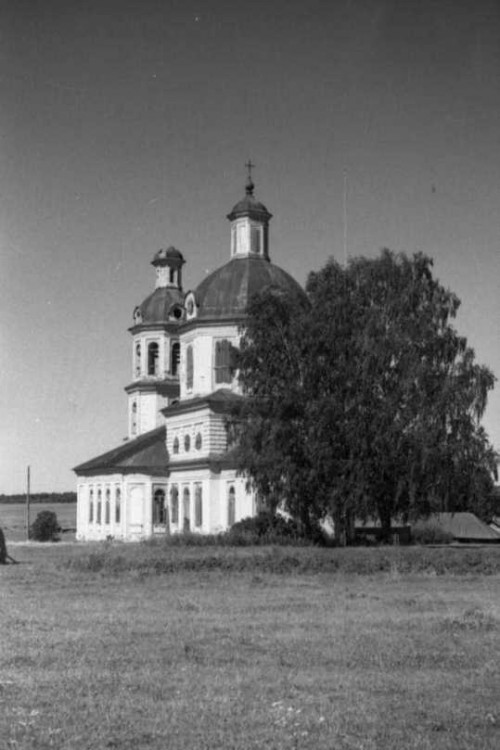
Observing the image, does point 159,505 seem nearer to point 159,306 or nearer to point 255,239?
point 159,306

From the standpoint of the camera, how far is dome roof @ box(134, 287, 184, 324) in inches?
2606

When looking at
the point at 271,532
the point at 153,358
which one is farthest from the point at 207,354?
the point at 271,532

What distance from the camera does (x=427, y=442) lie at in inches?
1453

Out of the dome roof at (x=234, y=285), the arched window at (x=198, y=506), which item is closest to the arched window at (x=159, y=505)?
the arched window at (x=198, y=506)

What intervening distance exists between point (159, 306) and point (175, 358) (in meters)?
3.57

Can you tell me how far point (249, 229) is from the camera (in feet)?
187

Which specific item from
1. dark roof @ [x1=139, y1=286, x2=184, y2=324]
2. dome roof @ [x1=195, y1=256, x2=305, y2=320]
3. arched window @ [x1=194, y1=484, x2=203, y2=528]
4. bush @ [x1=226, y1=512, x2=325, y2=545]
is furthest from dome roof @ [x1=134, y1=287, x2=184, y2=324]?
bush @ [x1=226, y1=512, x2=325, y2=545]

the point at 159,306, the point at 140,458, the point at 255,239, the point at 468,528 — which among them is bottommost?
the point at 468,528

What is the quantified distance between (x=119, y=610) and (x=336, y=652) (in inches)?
228

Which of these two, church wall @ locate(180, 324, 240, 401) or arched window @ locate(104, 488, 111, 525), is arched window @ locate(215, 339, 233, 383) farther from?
arched window @ locate(104, 488, 111, 525)

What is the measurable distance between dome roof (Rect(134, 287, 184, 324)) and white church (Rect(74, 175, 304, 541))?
23.5 ft

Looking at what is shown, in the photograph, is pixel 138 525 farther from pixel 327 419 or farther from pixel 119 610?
pixel 119 610

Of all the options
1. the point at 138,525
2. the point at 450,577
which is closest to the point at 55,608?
the point at 450,577

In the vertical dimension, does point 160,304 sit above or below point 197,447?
above
